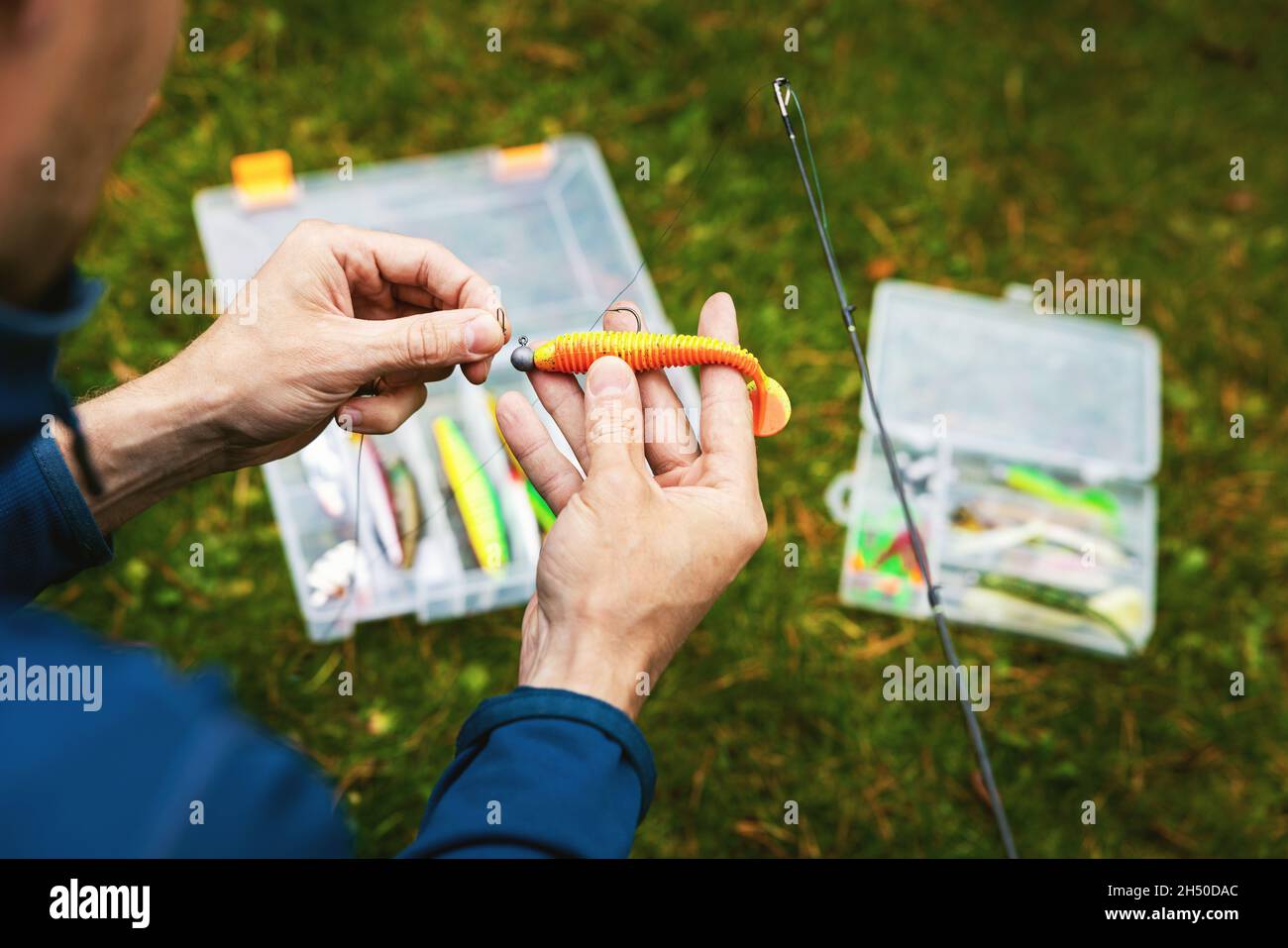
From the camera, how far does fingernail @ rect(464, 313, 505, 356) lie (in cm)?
205

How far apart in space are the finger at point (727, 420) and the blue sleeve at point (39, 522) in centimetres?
127

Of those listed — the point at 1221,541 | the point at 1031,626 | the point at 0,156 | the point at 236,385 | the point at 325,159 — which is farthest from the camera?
the point at 325,159

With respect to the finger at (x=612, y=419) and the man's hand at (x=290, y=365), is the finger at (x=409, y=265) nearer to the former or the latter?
the man's hand at (x=290, y=365)

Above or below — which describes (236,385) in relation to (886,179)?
below

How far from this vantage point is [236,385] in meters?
2.12

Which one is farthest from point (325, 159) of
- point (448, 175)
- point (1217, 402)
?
point (1217, 402)

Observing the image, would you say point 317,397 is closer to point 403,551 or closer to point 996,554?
point 403,551

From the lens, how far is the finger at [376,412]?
2256 millimetres

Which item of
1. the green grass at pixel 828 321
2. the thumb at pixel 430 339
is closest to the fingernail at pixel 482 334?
the thumb at pixel 430 339

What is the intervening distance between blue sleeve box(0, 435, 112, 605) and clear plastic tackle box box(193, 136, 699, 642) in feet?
3.19

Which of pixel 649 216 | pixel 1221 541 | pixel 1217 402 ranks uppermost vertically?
pixel 649 216
